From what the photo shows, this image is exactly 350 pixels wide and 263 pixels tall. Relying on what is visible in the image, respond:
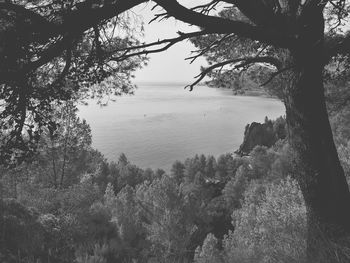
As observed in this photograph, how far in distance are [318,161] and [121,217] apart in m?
24.1

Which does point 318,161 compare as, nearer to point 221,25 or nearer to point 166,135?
point 221,25

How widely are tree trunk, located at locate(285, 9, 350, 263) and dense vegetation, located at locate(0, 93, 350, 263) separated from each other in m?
0.20

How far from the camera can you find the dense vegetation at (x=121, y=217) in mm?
8844

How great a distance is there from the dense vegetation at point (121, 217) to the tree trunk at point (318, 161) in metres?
0.20

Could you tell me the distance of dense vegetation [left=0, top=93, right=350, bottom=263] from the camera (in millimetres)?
8844

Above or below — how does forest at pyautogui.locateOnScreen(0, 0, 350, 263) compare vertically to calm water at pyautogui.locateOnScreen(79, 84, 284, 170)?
above

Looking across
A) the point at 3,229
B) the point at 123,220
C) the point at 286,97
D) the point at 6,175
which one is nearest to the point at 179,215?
the point at 123,220

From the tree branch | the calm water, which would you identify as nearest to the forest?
the tree branch

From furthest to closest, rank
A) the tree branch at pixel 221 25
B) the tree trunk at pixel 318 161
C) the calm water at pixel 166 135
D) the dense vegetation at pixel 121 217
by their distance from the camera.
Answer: the calm water at pixel 166 135 → the dense vegetation at pixel 121 217 → the tree trunk at pixel 318 161 → the tree branch at pixel 221 25

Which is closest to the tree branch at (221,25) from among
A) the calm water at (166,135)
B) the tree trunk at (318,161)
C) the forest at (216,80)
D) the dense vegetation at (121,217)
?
the forest at (216,80)

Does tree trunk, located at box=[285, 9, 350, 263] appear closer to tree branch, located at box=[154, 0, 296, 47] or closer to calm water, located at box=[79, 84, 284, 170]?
tree branch, located at box=[154, 0, 296, 47]

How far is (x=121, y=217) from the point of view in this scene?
25875mm

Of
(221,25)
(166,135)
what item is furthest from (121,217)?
(166,135)

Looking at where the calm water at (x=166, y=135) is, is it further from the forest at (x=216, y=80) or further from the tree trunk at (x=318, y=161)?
the tree trunk at (x=318, y=161)
